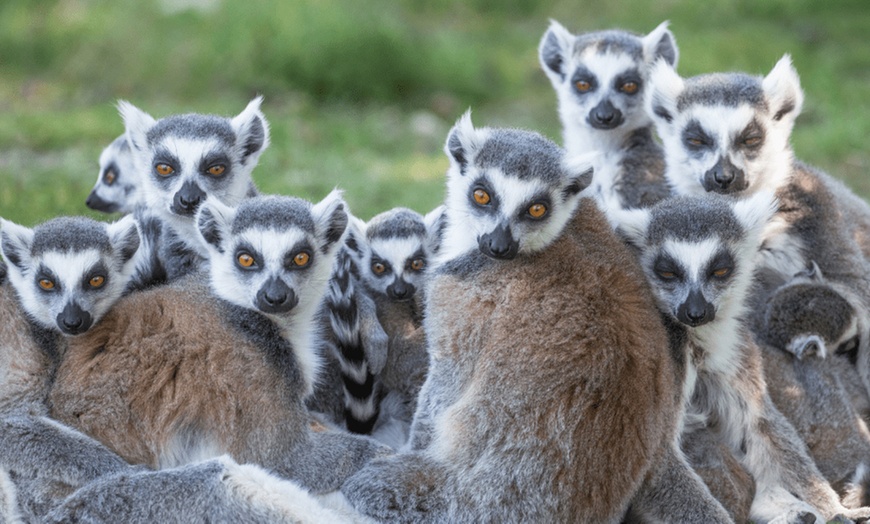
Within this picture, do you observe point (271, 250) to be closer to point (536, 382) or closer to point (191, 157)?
point (191, 157)

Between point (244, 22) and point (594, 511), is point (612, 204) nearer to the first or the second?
point (594, 511)

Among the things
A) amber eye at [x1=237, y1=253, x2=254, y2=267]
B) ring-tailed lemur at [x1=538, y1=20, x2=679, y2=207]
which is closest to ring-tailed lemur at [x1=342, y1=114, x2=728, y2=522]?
amber eye at [x1=237, y1=253, x2=254, y2=267]

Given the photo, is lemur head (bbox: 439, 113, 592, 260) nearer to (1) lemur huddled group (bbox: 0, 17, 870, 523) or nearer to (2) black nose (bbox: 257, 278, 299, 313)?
(1) lemur huddled group (bbox: 0, 17, 870, 523)

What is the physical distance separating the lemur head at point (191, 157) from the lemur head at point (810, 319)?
342 centimetres

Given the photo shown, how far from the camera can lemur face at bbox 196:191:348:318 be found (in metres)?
5.18

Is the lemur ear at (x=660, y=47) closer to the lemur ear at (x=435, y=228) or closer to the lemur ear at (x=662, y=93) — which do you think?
the lemur ear at (x=662, y=93)

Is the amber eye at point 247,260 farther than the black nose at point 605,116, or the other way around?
the black nose at point 605,116

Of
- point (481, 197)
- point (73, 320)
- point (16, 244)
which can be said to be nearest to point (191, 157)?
point (16, 244)

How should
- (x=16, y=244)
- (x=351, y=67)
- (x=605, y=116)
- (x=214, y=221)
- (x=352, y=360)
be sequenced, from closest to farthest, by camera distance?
(x=16, y=244)
(x=214, y=221)
(x=352, y=360)
(x=605, y=116)
(x=351, y=67)

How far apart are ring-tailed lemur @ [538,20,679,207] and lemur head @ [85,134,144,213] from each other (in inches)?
134

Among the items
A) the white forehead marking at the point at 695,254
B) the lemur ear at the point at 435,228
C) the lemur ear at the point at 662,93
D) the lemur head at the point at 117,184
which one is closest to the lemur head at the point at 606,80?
the lemur ear at the point at 662,93

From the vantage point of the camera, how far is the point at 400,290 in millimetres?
6332

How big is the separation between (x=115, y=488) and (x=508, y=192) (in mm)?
2366

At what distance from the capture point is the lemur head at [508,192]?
502cm
